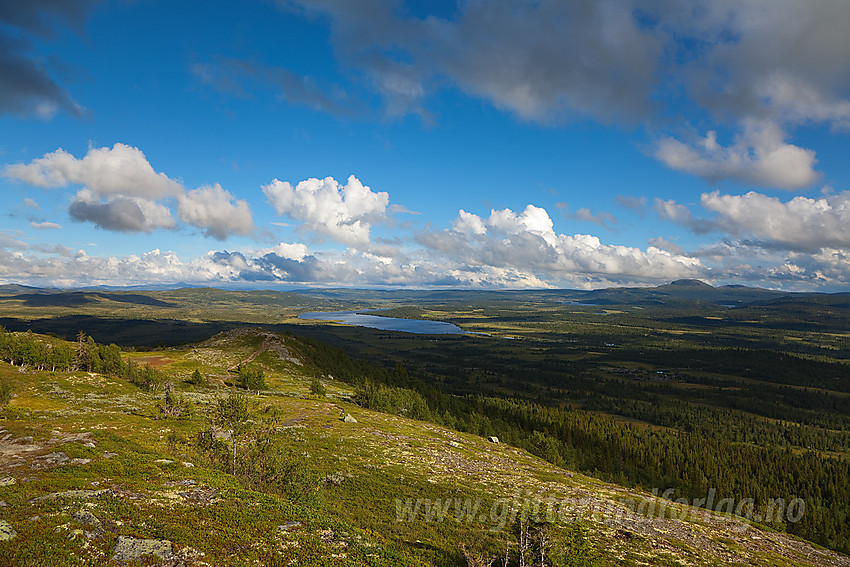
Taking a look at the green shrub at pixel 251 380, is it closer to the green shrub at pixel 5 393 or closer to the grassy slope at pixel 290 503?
the grassy slope at pixel 290 503

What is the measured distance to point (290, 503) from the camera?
35.1 meters

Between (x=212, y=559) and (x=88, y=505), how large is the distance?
1168cm

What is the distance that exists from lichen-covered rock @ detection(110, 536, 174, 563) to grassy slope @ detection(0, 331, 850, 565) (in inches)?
22.9

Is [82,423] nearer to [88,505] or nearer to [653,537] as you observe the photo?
[88,505]

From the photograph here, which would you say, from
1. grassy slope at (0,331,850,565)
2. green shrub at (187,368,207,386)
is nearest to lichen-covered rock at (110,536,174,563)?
grassy slope at (0,331,850,565)

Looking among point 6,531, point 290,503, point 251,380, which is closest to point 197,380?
point 251,380

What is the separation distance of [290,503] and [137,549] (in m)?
14.7

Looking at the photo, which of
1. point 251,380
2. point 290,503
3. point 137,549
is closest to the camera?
point 137,549

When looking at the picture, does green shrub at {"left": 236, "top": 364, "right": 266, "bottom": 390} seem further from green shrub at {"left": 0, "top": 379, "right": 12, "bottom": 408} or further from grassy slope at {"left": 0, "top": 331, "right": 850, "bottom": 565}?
green shrub at {"left": 0, "top": 379, "right": 12, "bottom": 408}

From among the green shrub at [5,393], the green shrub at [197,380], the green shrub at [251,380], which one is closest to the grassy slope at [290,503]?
the green shrub at [5,393]

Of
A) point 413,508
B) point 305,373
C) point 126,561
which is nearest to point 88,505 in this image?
point 126,561

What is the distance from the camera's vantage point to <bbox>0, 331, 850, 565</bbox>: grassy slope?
24.5 meters

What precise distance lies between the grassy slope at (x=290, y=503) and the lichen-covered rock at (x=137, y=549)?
58 cm

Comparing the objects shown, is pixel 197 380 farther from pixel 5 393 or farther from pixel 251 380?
pixel 5 393
